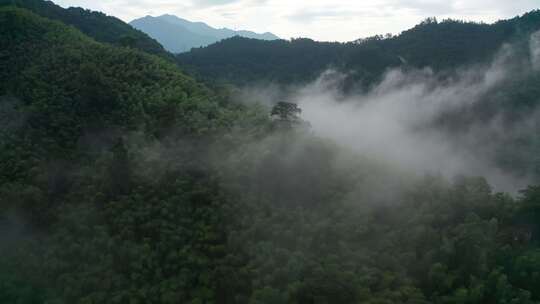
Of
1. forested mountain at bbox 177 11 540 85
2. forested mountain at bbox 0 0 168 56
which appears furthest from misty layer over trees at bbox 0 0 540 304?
forested mountain at bbox 177 11 540 85

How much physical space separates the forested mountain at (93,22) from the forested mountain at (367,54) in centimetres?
621

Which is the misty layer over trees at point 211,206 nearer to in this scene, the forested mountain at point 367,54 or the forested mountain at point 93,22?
the forested mountain at point 93,22

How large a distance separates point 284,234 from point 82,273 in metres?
6.20

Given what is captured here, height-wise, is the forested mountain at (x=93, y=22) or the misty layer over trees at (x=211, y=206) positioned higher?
the forested mountain at (x=93, y=22)

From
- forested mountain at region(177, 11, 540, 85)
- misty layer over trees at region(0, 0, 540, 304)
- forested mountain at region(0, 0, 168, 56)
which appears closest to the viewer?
misty layer over trees at region(0, 0, 540, 304)

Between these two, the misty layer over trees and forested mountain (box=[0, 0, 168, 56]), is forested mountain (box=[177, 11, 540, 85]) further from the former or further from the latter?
the misty layer over trees

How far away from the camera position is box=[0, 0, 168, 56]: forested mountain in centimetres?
3778

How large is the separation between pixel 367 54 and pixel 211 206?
3987 cm

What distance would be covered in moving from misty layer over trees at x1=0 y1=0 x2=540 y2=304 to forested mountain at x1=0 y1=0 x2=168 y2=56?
41.6 ft

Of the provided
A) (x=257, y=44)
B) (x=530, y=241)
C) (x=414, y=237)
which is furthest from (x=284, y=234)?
(x=257, y=44)

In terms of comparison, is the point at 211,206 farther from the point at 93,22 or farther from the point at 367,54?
the point at 367,54

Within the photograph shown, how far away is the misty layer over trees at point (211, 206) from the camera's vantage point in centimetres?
1323

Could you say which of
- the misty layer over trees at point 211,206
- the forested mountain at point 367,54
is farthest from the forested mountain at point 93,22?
the misty layer over trees at point 211,206

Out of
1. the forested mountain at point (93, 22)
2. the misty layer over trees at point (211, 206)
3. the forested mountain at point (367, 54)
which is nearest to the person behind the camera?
the misty layer over trees at point (211, 206)
